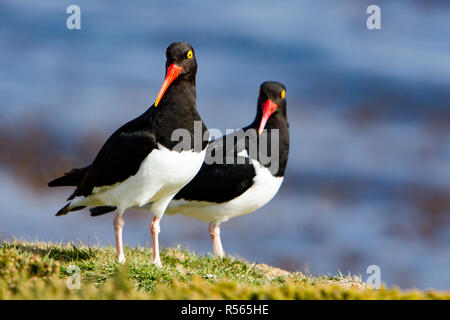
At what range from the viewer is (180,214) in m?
11.9

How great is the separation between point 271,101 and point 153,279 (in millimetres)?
5096

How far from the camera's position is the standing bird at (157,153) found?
28.6 feet

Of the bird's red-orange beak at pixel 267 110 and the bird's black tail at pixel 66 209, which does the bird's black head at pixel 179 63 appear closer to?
the bird's black tail at pixel 66 209

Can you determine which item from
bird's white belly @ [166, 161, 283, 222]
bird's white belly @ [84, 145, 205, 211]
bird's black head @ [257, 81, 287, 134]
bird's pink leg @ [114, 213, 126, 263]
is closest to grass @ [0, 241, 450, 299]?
bird's pink leg @ [114, 213, 126, 263]

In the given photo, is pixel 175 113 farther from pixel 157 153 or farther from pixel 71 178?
pixel 71 178

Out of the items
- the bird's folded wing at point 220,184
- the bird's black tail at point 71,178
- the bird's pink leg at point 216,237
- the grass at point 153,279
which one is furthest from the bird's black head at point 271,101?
the bird's black tail at point 71,178

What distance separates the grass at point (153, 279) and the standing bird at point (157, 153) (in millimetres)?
830

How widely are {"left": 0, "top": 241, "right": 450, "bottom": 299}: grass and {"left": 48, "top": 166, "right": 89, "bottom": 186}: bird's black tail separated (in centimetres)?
101

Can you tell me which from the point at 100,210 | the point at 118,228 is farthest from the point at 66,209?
the point at 118,228

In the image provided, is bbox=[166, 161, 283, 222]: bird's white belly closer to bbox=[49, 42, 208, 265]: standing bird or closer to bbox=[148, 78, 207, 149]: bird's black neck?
bbox=[49, 42, 208, 265]: standing bird

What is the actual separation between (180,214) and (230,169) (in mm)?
1340

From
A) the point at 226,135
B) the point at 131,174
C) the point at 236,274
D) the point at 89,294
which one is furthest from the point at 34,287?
the point at 226,135

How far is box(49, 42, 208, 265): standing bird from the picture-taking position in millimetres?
8727

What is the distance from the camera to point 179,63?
9.22 metres
